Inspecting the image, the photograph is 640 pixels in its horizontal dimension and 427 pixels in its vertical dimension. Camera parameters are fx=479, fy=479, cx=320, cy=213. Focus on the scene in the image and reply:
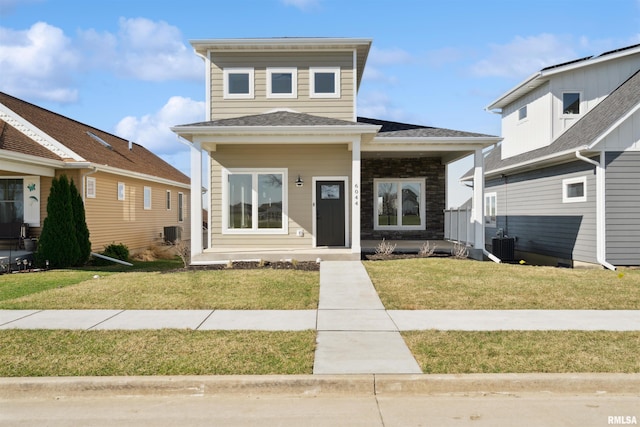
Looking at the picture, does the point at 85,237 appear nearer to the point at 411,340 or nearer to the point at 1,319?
the point at 1,319

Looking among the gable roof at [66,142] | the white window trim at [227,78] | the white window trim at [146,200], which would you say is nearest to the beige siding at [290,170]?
the white window trim at [227,78]

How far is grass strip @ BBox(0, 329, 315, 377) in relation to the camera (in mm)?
4934

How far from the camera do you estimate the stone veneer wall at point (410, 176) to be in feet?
58.9

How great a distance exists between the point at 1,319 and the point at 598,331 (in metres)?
8.56

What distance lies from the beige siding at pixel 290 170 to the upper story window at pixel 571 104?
7.93 m

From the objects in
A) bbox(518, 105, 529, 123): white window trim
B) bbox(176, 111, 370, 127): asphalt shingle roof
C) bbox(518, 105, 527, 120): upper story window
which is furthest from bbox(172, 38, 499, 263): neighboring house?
bbox(518, 105, 527, 120): upper story window

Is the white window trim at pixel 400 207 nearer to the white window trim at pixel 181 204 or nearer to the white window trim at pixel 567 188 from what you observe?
the white window trim at pixel 567 188

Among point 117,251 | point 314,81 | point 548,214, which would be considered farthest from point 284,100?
point 548,214

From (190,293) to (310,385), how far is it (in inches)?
192

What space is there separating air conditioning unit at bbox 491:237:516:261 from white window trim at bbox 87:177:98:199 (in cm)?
1452

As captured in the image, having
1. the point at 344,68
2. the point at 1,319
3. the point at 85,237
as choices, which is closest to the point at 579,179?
the point at 344,68

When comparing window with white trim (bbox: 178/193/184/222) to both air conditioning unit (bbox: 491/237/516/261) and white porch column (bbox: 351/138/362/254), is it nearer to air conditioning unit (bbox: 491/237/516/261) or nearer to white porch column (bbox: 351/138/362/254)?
white porch column (bbox: 351/138/362/254)

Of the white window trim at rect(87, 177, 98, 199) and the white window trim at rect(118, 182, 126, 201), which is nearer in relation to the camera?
the white window trim at rect(87, 177, 98, 199)

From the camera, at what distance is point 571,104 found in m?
16.4
